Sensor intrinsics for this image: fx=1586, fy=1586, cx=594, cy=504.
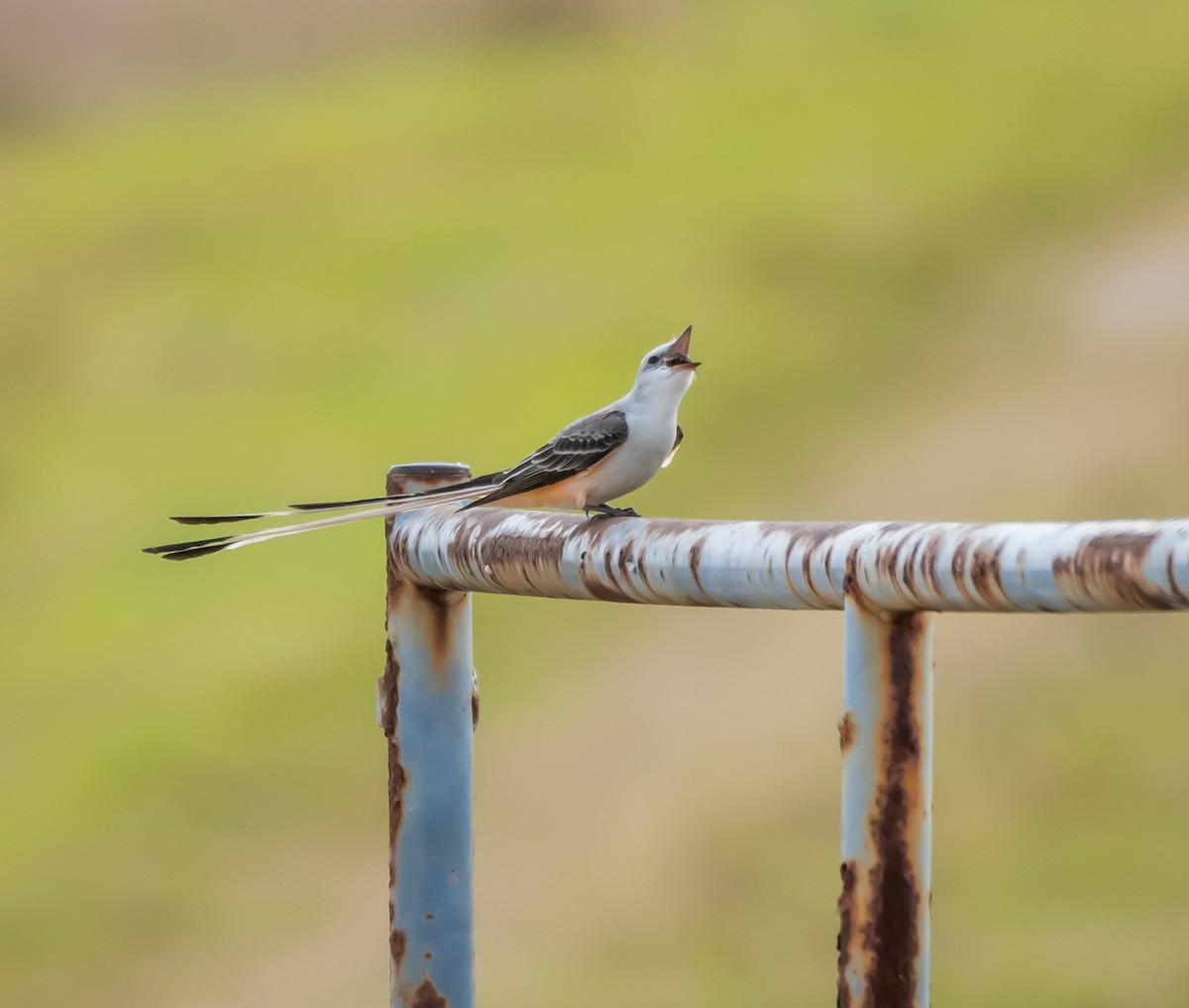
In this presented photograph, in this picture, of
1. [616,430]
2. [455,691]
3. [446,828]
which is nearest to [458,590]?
[455,691]

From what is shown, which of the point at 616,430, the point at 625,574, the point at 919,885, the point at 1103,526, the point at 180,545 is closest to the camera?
the point at 1103,526

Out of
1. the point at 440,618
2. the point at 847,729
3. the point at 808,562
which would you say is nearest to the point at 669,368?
the point at 440,618

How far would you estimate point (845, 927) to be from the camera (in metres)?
1.41

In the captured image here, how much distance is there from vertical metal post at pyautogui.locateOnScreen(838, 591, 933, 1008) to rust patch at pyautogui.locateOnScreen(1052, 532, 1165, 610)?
20 centimetres

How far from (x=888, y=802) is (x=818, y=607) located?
0.19 m

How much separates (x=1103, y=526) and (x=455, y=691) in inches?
44.1

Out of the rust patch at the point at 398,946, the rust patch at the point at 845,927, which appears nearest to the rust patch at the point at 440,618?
the rust patch at the point at 398,946

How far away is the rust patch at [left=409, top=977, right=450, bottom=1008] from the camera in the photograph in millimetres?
2100

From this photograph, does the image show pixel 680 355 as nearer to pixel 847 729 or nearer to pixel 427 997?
pixel 427 997

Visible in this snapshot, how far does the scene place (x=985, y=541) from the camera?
129cm

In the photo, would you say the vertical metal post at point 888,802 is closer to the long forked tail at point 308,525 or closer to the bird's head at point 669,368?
the long forked tail at point 308,525

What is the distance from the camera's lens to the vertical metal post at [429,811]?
210 cm

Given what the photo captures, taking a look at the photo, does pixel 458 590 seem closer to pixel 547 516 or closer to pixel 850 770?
pixel 547 516

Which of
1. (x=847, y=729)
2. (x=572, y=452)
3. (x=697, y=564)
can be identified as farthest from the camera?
(x=572, y=452)
